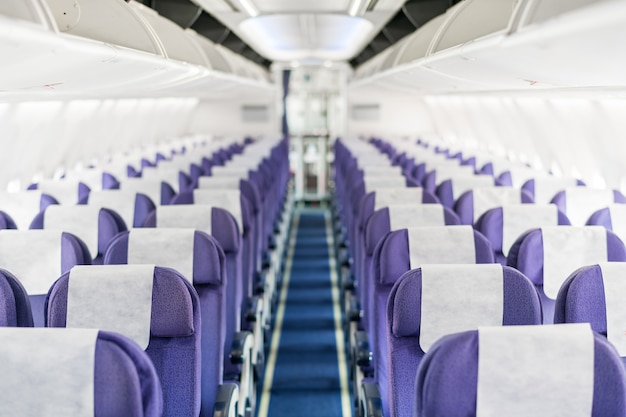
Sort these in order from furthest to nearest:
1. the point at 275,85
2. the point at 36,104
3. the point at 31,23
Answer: the point at 275,85
the point at 36,104
the point at 31,23

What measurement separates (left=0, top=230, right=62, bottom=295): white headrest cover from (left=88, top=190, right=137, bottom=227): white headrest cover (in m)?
2.04

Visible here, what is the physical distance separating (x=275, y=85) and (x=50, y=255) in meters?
13.3

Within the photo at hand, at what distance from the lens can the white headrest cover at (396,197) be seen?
570 cm

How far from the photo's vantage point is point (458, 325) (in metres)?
2.79

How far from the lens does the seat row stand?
2832mm

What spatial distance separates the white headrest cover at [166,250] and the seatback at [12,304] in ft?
2.45

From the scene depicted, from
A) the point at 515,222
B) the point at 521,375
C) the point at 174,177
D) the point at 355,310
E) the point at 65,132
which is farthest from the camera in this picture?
the point at 65,132

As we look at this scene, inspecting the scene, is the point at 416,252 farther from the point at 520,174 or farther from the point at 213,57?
the point at 520,174

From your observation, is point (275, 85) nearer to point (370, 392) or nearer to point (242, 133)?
point (242, 133)

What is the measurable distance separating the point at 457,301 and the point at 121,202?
3.92m

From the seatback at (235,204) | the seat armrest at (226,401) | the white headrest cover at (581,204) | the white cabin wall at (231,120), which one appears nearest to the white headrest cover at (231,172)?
the seatback at (235,204)

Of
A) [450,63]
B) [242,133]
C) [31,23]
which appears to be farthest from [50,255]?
[242,133]

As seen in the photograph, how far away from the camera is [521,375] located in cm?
198

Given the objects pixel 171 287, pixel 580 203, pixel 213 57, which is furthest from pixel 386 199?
pixel 171 287
